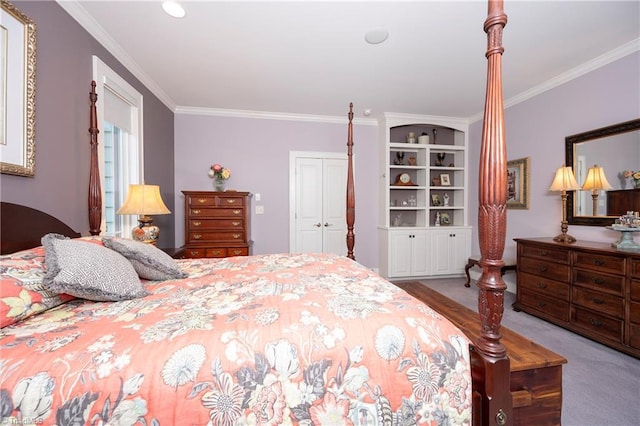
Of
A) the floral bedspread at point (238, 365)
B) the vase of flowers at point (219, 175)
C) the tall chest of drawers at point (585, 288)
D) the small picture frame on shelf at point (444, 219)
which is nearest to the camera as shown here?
the floral bedspread at point (238, 365)

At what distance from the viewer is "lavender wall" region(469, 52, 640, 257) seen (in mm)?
2527

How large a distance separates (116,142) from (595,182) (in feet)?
16.0

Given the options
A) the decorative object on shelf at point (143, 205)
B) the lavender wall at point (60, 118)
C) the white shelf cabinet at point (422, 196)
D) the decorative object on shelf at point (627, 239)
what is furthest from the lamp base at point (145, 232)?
the decorative object on shelf at point (627, 239)

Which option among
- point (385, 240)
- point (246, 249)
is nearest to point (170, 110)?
point (246, 249)

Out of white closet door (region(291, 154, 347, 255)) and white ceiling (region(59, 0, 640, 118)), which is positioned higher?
white ceiling (region(59, 0, 640, 118))

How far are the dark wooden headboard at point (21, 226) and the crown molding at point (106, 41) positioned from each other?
1.46 meters

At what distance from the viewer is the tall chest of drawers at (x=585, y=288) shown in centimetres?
212

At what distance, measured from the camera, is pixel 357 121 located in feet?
14.6

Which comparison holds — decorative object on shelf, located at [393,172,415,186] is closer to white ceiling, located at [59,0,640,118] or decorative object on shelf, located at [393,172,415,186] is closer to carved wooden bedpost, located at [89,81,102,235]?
white ceiling, located at [59,0,640,118]

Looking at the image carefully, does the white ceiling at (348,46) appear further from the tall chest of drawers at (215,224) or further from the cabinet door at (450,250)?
the cabinet door at (450,250)

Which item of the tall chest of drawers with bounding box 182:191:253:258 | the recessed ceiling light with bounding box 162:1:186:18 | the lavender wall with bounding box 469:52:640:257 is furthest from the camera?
the tall chest of drawers with bounding box 182:191:253:258

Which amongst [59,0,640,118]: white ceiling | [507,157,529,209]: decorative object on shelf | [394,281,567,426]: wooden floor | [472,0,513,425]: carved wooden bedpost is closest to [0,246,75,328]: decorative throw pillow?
[472,0,513,425]: carved wooden bedpost

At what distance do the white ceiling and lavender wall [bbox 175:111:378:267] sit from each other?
602 millimetres

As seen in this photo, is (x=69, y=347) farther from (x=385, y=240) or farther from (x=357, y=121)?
(x=357, y=121)
